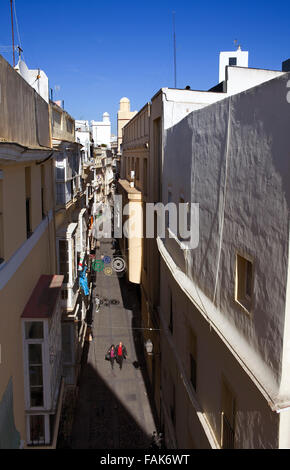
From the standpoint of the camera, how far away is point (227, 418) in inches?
263

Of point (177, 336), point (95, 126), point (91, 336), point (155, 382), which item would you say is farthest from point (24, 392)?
point (95, 126)

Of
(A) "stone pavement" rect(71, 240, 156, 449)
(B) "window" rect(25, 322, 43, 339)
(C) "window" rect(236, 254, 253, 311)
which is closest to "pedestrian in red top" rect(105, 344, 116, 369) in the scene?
(A) "stone pavement" rect(71, 240, 156, 449)

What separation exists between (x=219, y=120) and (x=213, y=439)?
5.46 meters

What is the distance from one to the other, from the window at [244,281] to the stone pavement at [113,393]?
9710 millimetres

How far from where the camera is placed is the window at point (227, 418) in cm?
647

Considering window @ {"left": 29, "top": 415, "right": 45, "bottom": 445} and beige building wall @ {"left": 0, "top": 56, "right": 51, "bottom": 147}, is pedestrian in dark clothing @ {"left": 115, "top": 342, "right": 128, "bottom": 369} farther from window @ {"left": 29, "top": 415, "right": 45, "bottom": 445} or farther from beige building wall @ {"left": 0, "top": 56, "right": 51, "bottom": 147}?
beige building wall @ {"left": 0, "top": 56, "right": 51, "bottom": 147}

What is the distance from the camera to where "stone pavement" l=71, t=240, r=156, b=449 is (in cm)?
1409

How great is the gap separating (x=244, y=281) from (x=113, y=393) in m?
12.3

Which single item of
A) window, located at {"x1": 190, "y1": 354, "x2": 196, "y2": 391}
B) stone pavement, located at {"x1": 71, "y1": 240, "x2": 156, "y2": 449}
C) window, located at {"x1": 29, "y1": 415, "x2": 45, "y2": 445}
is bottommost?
stone pavement, located at {"x1": 71, "y1": 240, "x2": 156, "y2": 449}

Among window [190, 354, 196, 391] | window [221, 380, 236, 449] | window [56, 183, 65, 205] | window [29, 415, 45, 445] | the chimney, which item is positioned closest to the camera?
window [221, 380, 236, 449]

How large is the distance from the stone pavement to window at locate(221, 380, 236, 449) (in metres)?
7.77

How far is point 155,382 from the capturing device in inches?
618

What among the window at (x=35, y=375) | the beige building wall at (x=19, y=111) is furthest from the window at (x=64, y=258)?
the window at (x=35, y=375)

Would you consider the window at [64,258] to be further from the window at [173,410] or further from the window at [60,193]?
the window at [173,410]
